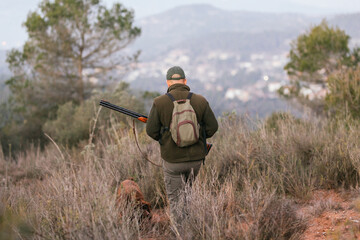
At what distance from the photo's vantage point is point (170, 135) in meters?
3.31

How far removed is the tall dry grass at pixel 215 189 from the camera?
263cm

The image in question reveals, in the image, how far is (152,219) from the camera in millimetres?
3922

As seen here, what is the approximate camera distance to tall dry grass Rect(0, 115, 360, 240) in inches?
104

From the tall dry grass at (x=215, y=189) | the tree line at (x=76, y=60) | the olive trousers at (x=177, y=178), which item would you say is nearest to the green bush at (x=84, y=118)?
the tree line at (x=76, y=60)

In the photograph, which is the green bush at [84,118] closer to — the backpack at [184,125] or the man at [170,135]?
the man at [170,135]

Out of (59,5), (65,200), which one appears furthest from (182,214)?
(59,5)

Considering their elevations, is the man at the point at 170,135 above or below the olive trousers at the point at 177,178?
above

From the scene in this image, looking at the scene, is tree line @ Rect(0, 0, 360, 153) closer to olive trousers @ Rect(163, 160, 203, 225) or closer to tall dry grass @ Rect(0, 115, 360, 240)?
tall dry grass @ Rect(0, 115, 360, 240)

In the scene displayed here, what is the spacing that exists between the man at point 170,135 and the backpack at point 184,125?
0.33 ft

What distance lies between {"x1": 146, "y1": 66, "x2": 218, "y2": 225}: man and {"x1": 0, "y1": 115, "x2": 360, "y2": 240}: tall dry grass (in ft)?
0.78

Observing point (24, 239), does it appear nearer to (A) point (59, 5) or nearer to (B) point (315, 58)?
(A) point (59, 5)

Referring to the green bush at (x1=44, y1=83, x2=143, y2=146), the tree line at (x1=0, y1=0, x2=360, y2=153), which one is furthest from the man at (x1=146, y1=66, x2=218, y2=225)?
the tree line at (x1=0, y1=0, x2=360, y2=153)

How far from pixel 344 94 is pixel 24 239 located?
9278 mm

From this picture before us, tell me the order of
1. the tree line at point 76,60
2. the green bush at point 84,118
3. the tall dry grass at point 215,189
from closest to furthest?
1. the tall dry grass at point 215,189
2. the green bush at point 84,118
3. the tree line at point 76,60
